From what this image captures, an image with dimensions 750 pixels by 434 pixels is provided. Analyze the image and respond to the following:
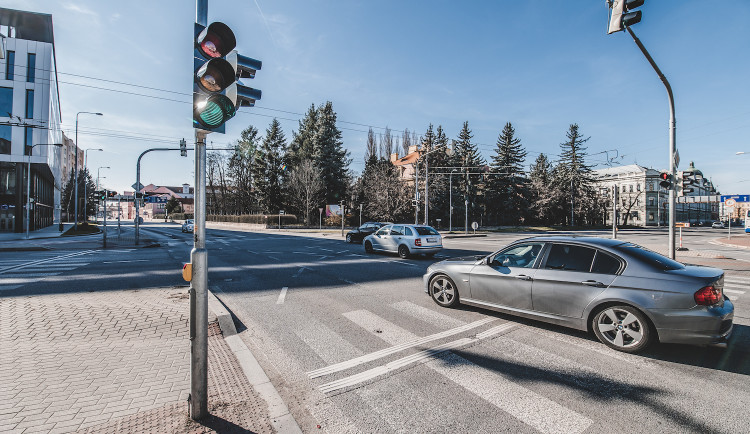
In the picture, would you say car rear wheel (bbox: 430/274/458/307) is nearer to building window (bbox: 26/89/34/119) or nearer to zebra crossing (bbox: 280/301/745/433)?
zebra crossing (bbox: 280/301/745/433)

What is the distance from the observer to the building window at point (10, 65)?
3102cm

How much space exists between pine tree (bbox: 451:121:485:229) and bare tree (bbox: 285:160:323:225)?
20255mm

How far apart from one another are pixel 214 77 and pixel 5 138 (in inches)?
1686

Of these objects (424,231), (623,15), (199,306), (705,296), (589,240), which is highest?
(623,15)

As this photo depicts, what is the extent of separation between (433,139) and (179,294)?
153 ft

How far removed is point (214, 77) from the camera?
2.90 m

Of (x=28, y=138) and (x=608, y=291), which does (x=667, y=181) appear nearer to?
(x=608, y=291)

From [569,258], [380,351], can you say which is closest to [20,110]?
[380,351]

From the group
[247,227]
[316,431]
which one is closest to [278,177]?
[247,227]

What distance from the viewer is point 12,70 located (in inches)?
1228

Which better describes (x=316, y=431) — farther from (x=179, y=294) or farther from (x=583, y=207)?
(x=583, y=207)

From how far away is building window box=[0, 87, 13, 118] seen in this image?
101 feet

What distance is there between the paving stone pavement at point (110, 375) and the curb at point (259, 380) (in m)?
0.08

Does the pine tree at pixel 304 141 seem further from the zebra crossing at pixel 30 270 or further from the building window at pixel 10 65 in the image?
the zebra crossing at pixel 30 270
